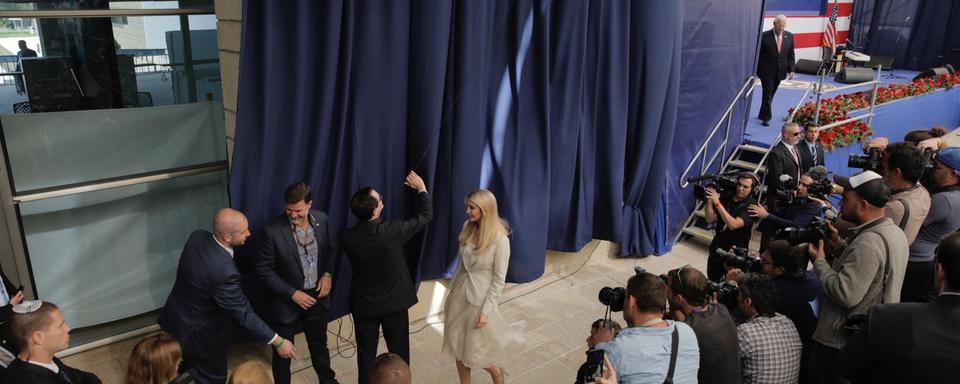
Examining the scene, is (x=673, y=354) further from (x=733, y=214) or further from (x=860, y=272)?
(x=733, y=214)

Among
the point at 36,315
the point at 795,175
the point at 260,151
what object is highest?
the point at 260,151

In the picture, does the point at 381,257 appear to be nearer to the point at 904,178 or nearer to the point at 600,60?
the point at 600,60

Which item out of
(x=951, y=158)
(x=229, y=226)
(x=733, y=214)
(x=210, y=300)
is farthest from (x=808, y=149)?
(x=210, y=300)

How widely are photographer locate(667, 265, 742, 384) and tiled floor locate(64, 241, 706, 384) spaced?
1951mm

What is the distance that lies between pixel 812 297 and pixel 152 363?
3.13 meters

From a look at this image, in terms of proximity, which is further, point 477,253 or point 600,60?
point 600,60

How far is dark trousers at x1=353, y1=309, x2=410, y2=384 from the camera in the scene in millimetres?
4098

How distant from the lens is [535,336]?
524 cm

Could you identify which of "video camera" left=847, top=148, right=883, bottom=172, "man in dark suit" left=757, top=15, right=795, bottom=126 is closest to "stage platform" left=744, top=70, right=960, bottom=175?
"man in dark suit" left=757, top=15, right=795, bottom=126

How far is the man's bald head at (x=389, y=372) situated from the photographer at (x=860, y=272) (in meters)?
2.10

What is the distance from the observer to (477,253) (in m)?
3.87

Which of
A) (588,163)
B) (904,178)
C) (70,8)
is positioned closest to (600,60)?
(588,163)

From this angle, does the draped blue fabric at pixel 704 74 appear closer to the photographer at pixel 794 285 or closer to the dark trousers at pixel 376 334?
the photographer at pixel 794 285

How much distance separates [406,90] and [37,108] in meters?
2.25
